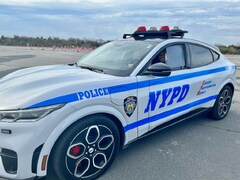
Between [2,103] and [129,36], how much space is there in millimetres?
2613

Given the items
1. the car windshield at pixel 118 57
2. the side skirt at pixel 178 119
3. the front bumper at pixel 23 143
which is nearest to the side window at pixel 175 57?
the car windshield at pixel 118 57

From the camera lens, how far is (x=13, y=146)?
2.13 meters

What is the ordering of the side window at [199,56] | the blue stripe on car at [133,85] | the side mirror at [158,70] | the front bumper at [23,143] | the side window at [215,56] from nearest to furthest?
the front bumper at [23,143], the blue stripe on car at [133,85], the side mirror at [158,70], the side window at [199,56], the side window at [215,56]

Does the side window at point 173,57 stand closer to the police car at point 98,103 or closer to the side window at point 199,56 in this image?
the police car at point 98,103

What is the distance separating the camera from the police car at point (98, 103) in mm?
2160

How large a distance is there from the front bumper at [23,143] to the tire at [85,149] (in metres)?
0.18

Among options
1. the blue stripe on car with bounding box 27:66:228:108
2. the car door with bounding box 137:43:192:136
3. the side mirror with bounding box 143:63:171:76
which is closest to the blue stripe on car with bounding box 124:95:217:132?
the car door with bounding box 137:43:192:136

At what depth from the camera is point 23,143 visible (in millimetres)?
2115

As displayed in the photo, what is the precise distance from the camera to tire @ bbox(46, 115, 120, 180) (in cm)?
232

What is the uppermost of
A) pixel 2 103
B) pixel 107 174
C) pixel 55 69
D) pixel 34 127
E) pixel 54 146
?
pixel 55 69

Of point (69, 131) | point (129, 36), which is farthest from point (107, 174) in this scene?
point (129, 36)

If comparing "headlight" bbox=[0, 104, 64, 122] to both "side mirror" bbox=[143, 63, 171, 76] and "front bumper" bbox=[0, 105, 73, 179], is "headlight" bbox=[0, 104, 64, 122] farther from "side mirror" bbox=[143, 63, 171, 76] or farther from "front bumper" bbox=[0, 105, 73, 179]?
"side mirror" bbox=[143, 63, 171, 76]

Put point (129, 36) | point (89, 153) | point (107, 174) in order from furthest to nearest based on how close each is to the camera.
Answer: point (129, 36), point (107, 174), point (89, 153)

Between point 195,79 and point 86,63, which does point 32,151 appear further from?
point 195,79
